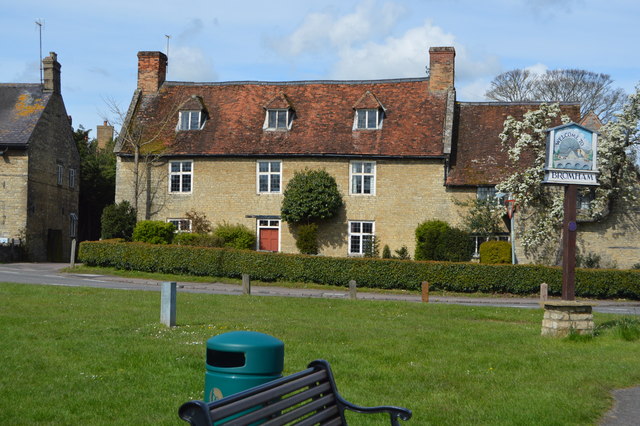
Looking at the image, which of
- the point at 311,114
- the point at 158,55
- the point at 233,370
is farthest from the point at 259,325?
the point at 158,55

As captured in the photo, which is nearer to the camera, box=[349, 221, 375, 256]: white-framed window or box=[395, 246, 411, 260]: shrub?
box=[395, 246, 411, 260]: shrub

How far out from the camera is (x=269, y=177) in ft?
136

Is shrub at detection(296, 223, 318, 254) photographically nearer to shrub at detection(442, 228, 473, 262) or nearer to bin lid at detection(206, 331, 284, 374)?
shrub at detection(442, 228, 473, 262)

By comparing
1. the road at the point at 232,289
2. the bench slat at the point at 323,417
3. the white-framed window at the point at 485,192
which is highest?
the white-framed window at the point at 485,192

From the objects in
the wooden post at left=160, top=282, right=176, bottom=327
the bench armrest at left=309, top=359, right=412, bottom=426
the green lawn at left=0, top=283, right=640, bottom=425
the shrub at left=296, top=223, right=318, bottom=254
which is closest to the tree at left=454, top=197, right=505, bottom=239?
the shrub at left=296, top=223, right=318, bottom=254

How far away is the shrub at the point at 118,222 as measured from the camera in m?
40.7

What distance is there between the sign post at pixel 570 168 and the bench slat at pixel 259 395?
38.9 feet

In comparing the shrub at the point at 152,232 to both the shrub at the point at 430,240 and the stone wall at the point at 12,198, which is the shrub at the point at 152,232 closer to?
the stone wall at the point at 12,198

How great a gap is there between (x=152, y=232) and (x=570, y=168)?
84.8ft

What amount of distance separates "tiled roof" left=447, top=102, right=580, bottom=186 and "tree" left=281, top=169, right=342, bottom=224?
612 cm

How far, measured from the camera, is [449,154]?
128 ft

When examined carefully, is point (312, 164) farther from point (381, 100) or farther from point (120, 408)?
point (120, 408)

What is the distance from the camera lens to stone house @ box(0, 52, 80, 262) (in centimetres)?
4331

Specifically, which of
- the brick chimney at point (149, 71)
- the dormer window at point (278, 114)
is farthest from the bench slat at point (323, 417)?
the brick chimney at point (149, 71)
